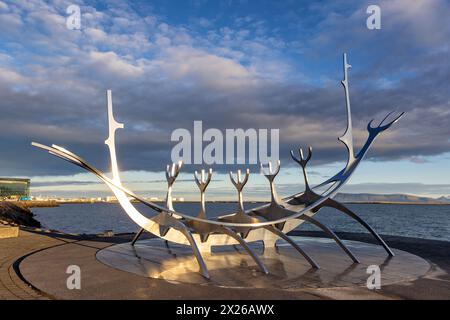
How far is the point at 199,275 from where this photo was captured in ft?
40.5

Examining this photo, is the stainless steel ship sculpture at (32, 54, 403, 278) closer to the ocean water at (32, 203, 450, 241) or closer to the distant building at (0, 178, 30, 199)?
the ocean water at (32, 203, 450, 241)

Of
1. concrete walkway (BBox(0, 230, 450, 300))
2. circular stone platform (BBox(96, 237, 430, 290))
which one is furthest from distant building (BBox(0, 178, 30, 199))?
concrete walkway (BBox(0, 230, 450, 300))

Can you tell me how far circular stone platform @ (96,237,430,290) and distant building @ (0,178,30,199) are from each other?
477 ft

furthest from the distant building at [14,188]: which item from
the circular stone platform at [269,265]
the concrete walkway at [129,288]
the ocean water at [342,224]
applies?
the concrete walkway at [129,288]

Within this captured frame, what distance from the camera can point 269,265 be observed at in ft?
47.0

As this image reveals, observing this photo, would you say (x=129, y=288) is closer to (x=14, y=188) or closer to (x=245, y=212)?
(x=245, y=212)

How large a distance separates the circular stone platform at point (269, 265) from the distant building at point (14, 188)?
477 ft

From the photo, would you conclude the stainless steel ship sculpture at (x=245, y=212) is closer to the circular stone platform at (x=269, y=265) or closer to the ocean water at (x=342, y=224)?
the circular stone platform at (x=269, y=265)

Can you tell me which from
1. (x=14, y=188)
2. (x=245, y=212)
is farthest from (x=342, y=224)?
(x=14, y=188)

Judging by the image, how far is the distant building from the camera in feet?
461

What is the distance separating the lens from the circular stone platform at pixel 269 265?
11680 millimetres
